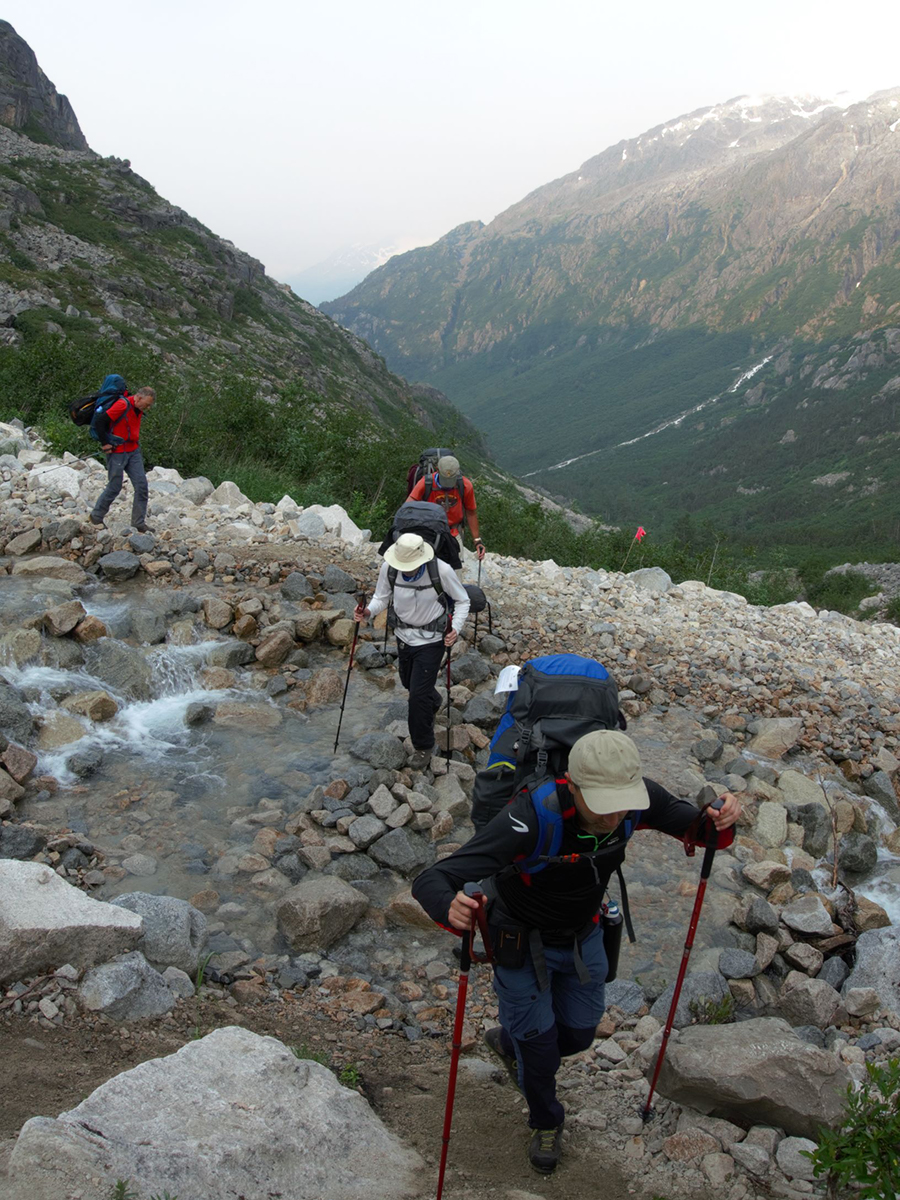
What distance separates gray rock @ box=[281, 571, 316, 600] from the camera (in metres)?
12.0

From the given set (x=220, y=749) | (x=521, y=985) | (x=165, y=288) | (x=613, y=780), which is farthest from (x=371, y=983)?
(x=165, y=288)

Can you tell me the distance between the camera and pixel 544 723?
3.67m

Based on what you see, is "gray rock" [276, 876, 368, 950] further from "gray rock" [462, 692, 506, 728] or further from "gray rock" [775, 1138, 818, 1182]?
"gray rock" [462, 692, 506, 728]

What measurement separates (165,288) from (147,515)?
2741 inches

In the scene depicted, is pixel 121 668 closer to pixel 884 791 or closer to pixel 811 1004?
pixel 811 1004

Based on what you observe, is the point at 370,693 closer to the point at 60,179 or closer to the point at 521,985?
the point at 521,985

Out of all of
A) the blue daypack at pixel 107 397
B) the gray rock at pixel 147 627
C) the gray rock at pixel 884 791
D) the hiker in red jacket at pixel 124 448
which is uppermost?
the blue daypack at pixel 107 397

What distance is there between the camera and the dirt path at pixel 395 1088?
3.64 m

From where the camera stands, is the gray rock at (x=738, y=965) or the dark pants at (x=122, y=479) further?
the dark pants at (x=122, y=479)

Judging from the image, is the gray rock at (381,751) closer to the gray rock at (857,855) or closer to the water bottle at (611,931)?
the water bottle at (611,931)

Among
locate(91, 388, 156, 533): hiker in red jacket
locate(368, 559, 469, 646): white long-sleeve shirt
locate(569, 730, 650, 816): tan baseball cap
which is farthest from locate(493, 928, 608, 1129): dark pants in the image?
locate(91, 388, 156, 533): hiker in red jacket

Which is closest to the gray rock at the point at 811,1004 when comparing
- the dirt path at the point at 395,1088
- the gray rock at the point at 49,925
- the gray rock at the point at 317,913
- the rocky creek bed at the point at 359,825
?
the rocky creek bed at the point at 359,825

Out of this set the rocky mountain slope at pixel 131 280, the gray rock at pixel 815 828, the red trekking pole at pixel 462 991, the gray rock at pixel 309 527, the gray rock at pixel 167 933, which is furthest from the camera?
the rocky mountain slope at pixel 131 280

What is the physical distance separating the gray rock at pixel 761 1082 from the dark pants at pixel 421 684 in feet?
13.4
